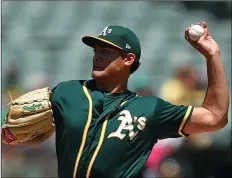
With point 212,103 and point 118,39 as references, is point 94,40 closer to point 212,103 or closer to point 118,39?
point 118,39

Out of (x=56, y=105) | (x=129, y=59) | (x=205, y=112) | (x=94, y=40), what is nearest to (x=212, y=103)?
(x=205, y=112)

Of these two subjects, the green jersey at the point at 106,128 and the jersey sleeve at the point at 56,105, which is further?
the jersey sleeve at the point at 56,105

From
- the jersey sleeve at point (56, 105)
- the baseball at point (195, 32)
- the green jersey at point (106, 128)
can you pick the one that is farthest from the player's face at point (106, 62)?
the baseball at point (195, 32)

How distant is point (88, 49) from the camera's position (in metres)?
7.84

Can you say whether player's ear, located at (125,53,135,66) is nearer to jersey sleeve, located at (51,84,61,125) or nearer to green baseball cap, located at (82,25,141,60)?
green baseball cap, located at (82,25,141,60)

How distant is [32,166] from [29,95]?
11.6ft

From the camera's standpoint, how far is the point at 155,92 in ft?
22.6

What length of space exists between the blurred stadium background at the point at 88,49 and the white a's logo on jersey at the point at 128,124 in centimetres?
324

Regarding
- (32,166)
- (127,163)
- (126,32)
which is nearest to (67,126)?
(127,163)

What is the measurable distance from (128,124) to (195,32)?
1.96ft

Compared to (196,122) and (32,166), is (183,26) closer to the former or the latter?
(32,166)

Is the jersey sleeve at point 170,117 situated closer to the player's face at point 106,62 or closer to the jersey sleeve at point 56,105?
the player's face at point 106,62

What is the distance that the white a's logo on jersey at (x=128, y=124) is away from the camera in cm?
294

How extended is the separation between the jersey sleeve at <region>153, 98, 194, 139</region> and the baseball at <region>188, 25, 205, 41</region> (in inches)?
14.7
